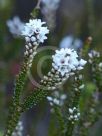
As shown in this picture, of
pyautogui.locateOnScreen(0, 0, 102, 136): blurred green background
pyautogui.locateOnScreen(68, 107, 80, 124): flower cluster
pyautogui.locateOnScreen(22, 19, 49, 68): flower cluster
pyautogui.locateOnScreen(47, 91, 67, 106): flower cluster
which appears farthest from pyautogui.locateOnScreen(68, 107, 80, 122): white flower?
pyautogui.locateOnScreen(0, 0, 102, 136): blurred green background

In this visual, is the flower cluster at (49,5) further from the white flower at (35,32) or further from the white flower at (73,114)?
the white flower at (35,32)

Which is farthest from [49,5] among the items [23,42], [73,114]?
[73,114]

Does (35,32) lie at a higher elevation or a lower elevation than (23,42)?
lower

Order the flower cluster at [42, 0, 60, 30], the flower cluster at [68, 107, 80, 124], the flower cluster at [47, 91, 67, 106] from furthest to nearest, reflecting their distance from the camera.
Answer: the flower cluster at [42, 0, 60, 30] → the flower cluster at [47, 91, 67, 106] → the flower cluster at [68, 107, 80, 124]

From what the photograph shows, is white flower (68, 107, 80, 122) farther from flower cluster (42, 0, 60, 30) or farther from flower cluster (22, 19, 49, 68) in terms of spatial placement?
flower cluster (42, 0, 60, 30)

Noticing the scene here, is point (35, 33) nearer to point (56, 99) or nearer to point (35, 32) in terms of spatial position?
point (35, 32)

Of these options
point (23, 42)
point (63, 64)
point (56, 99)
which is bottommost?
point (63, 64)

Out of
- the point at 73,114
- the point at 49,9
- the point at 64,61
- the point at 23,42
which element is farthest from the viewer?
the point at 23,42

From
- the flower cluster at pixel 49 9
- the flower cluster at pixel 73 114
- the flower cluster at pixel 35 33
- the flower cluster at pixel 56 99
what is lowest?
the flower cluster at pixel 73 114

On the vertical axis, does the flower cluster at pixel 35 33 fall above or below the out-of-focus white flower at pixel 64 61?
above

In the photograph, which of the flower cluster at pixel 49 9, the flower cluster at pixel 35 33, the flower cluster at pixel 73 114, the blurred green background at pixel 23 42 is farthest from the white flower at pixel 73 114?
the flower cluster at pixel 49 9
